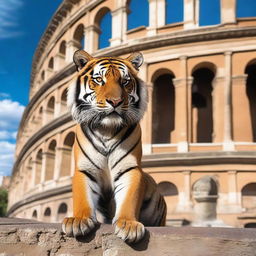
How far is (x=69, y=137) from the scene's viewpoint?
80.7ft

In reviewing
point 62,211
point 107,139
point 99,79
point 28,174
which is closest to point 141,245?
point 107,139

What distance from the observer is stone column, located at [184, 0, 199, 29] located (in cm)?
2052

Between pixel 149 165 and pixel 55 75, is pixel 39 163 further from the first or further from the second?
pixel 149 165

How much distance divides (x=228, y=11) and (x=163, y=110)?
615cm

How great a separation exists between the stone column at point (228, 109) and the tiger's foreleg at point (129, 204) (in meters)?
15.8

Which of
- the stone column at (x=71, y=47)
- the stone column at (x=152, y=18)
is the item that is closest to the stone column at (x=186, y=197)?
the stone column at (x=152, y=18)

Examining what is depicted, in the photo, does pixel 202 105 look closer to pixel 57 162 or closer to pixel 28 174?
pixel 57 162

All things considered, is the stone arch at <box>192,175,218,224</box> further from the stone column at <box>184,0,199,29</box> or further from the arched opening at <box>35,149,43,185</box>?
the arched opening at <box>35,149,43,185</box>

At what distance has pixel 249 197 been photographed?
18.0 metres

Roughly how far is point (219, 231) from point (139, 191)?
69cm

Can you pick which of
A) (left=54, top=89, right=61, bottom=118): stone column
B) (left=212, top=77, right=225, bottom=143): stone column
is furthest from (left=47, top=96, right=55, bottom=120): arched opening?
(left=212, top=77, right=225, bottom=143): stone column

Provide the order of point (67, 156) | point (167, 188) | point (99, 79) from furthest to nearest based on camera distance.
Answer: point (67, 156) → point (167, 188) → point (99, 79)

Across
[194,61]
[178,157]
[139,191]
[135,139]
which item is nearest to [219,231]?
[139,191]

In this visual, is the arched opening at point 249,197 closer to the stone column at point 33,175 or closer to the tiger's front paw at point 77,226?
the stone column at point 33,175
